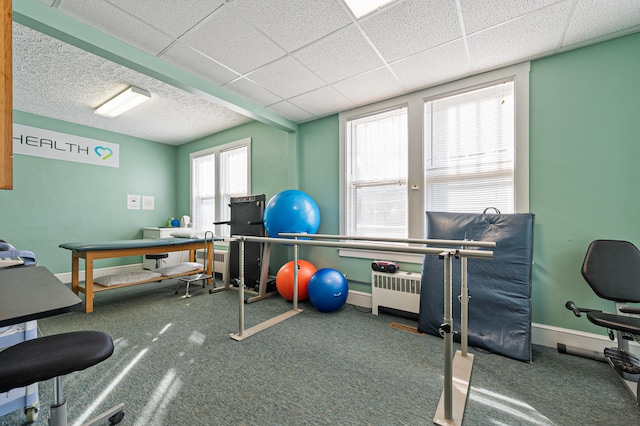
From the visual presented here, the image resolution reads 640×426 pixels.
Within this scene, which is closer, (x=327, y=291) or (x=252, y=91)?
(x=327, y=291)

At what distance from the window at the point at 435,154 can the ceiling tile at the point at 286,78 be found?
32.5 inches

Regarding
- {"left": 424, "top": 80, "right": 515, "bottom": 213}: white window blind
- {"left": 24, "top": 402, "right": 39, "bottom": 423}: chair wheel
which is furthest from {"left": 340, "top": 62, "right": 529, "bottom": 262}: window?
{"left": 24, "top": 402, "right": 39, "bottom": 423}: chair wheel

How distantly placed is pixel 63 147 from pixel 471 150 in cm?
615

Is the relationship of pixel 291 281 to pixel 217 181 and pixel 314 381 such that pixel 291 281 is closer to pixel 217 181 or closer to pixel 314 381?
pixel 314 381

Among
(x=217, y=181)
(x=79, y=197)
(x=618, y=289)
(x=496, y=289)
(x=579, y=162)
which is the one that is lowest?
(x=496, y=289)

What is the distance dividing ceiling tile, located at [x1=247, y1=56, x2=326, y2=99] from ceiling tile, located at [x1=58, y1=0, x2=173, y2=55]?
0.87 m

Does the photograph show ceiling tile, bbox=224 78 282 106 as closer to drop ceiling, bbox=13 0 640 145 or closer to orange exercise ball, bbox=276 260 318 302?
drop ceiling, bbox=13 0 640 145

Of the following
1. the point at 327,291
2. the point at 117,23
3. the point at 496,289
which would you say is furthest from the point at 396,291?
the point at 117,23

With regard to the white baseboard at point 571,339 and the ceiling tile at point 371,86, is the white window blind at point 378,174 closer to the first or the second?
the ceiling tile at point 371,86

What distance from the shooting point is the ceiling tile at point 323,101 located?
3.16 meters

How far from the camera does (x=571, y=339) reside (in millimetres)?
2234

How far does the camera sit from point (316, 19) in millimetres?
1999

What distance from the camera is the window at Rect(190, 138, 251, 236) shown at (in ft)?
15.8

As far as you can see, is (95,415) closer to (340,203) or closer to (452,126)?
(340,203)
